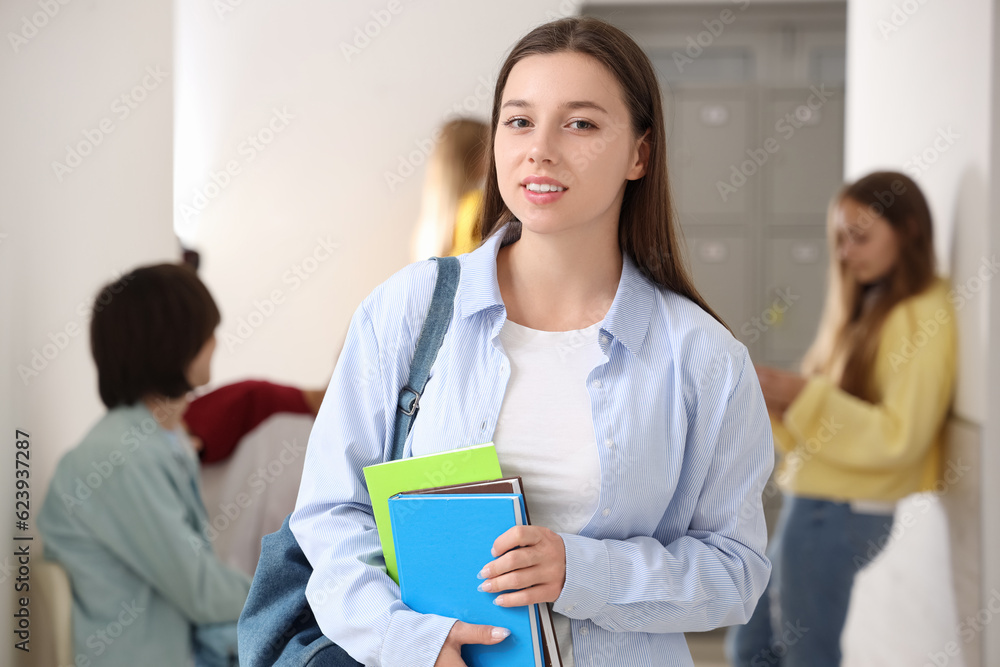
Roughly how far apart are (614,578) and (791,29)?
6.12 ft

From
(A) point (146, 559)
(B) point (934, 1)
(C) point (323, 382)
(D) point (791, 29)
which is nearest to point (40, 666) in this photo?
(A) point (146, 559)

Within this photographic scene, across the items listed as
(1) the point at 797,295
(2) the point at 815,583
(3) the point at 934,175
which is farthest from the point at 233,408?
(3) the point at 934,175

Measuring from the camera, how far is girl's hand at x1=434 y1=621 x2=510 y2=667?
2.97 feet

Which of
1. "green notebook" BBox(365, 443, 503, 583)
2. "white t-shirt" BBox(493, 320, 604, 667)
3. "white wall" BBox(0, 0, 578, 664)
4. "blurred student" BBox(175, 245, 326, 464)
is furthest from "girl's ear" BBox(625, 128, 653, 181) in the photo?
"blurred student" BBox(175, 245, 326, 464)

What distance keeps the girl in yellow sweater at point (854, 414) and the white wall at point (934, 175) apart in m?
0.05

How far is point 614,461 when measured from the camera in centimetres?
95

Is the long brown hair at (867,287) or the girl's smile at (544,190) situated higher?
the girl's smile at (544,190)

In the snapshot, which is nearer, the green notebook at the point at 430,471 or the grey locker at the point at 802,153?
the green notebook at the point at 430,471

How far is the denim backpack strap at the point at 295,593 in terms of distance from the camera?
3.25 ft

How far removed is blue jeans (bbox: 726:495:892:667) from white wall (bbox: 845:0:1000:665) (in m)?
0.06

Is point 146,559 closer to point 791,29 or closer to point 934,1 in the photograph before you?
point 791,29

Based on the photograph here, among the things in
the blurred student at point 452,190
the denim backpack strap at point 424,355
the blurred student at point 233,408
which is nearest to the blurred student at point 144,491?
the blurred student at point 233,408

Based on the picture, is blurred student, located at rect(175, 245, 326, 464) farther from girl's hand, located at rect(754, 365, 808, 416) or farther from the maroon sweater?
girl's hand, located at rect(754, 365, 808, 416)

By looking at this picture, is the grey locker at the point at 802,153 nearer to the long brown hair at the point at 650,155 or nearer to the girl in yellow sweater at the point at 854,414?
the girl in yellow sweater at the point at 854,414
